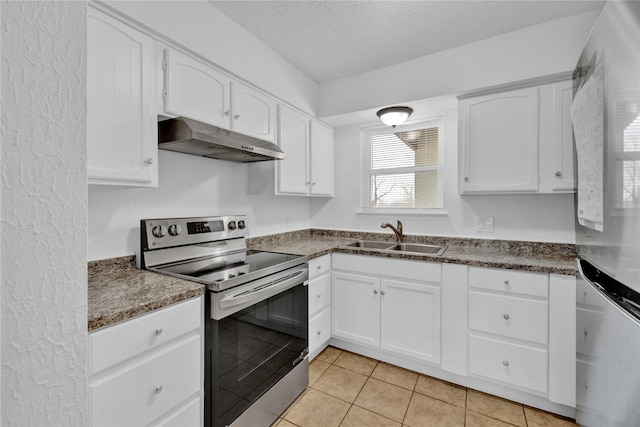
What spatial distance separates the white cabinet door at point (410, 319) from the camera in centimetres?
211

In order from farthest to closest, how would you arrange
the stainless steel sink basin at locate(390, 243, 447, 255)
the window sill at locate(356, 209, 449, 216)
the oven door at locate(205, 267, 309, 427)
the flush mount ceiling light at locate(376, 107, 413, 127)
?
the window sill at locate(356, 209, 449, 216) < the stainless steel sink basin at locate(390, 243, 447, 255) < the flush mount ceiling light at locate(376, 107, 413, 127) < the oven door at locate(205, 267, 309, 427)

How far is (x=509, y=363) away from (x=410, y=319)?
644mm

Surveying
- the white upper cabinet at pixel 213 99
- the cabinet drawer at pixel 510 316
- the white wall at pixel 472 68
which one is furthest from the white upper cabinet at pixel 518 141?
the white upper cabinet at pixel 213 99

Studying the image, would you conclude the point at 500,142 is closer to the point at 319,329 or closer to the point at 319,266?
the point at 319,266

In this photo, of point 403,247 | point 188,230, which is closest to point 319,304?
point 403,247

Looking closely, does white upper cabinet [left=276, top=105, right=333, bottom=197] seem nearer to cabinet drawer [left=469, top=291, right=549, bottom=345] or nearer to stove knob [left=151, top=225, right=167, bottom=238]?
stove knob [left=151, top=225, right=167, bottom=238]

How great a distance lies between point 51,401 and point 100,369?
90 cm

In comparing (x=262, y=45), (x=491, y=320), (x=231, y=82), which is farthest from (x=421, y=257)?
(x=262, y=45)

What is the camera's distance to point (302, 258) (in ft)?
6.60

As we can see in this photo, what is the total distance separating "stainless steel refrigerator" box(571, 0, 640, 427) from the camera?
84 cm

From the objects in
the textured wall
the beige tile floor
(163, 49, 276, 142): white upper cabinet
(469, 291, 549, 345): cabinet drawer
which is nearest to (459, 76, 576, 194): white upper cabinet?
(469, 291, 549, 345): cabinet drawer

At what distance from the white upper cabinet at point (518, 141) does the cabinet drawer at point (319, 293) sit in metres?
1.30

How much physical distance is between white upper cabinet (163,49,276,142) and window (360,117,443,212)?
3.95 feet

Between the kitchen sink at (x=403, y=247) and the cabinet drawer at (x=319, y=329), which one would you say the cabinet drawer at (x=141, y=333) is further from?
the kitchen sink at (x=403, y=247)
